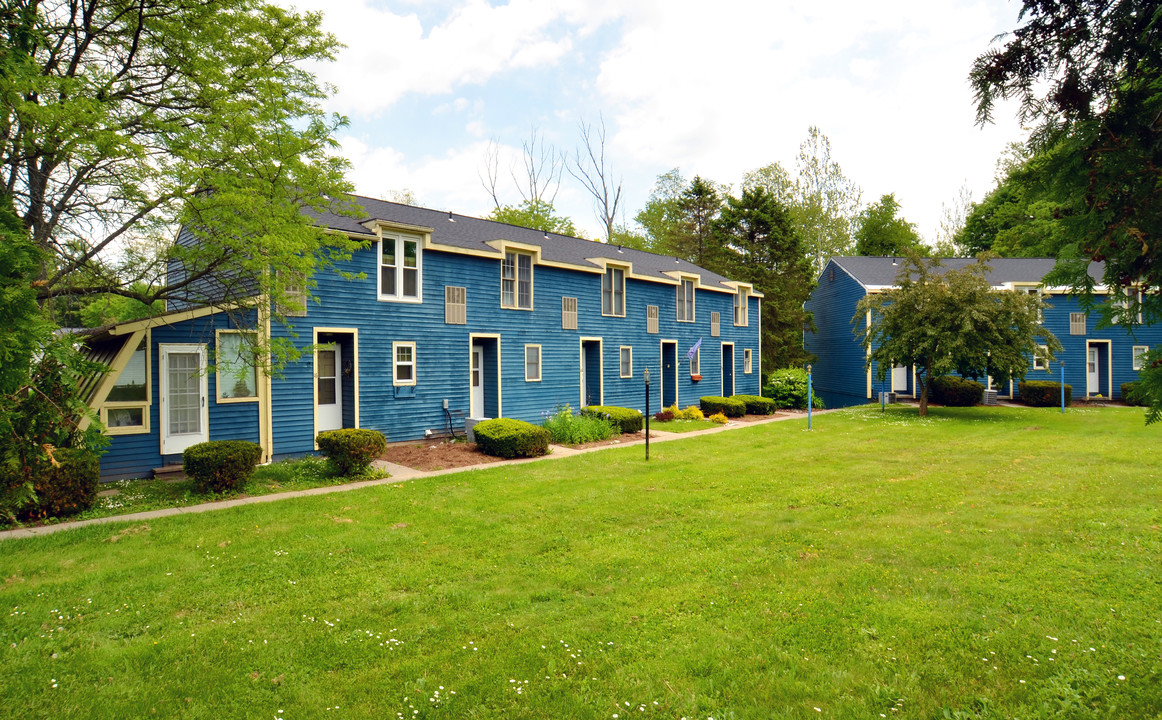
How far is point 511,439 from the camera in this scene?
14344 millimetres

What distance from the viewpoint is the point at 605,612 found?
5332mm

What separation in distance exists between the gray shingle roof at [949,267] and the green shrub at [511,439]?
74.2 feet

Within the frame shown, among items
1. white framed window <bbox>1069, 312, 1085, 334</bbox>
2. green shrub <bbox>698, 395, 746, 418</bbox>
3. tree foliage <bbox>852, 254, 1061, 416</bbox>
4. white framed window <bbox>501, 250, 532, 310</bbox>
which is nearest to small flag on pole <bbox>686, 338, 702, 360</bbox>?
green shrub <bbox>698, 395, 746, 418</bbox>

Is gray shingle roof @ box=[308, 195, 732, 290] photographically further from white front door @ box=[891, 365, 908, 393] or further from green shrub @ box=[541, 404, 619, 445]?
white front door @ box=[891, 365, 908, 393]

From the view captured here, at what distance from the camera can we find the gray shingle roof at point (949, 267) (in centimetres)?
3058

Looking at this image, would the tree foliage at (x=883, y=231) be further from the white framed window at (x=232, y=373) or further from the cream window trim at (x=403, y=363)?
the white framed window at (x=232, y=373)

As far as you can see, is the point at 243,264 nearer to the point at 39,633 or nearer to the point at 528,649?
the point at 39,633

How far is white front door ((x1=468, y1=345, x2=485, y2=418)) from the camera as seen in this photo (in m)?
18.5

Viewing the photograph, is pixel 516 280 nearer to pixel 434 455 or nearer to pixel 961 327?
pixel 434 455

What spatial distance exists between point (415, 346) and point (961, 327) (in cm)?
1802

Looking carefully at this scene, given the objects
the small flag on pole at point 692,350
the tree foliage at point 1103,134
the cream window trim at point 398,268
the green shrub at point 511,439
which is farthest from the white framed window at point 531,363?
the tree foliage at point 1103,134

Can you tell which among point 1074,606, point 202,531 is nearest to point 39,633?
point 202,531

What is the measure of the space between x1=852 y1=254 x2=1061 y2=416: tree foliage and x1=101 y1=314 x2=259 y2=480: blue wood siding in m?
20.8

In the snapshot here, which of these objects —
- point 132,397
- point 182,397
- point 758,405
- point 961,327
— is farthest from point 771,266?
point 132,397
